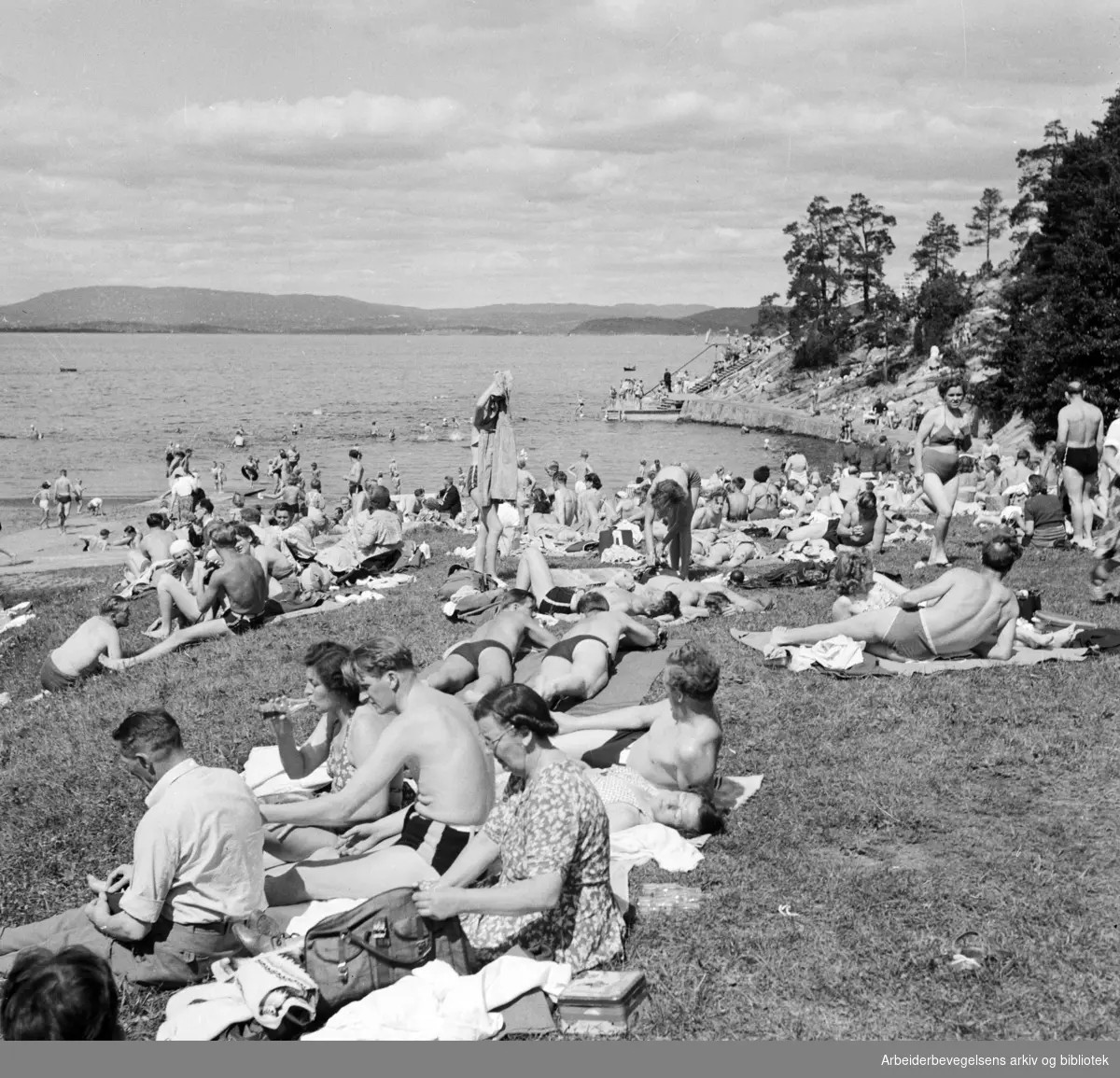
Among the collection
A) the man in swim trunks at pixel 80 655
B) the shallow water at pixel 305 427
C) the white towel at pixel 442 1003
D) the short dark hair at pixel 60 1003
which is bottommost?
the shallow water at pixel 305 427

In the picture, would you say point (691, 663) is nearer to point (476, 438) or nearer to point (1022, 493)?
point (476, 438)

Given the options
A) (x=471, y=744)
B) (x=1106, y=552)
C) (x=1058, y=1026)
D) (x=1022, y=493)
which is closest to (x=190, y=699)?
(x=471, y=744)

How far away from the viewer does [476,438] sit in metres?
12.2

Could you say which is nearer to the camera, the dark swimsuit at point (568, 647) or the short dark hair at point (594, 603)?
the dark swimsuit at point (568, 647)

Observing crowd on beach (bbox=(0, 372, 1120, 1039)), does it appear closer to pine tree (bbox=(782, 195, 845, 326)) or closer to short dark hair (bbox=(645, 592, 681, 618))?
short dark hair (bbox=(645, 592, 681, 618))

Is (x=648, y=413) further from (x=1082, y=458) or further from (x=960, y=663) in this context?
(x=960, y=663)

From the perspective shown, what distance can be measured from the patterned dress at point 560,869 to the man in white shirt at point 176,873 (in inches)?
36.0

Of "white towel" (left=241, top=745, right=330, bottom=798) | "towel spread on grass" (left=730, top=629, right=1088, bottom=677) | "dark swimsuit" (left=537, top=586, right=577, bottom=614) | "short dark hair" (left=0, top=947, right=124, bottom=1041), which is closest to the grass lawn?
"towel spread on grass" (left=730, top=629, right=1088, bottom=677)

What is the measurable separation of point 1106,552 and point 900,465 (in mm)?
26936

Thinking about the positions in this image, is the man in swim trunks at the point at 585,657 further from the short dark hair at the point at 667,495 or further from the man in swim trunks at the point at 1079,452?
the man in swim trunks at the point at 1079,452

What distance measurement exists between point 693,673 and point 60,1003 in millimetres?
3564

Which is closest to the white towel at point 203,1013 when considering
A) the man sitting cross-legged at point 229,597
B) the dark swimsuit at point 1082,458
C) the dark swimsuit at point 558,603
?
the dark swimsuit at point 558,603

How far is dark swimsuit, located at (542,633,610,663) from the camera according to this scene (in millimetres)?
8203

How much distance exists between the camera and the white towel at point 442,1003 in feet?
12.9
